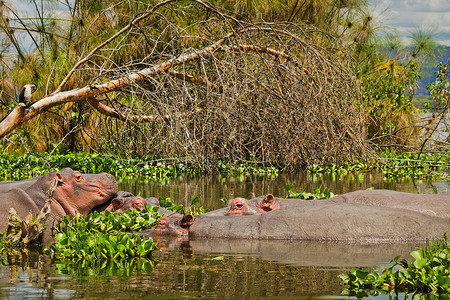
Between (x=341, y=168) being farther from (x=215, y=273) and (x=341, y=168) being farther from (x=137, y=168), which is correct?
(x=215, y=273)

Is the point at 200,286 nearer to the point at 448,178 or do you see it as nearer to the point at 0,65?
the point at 448,178

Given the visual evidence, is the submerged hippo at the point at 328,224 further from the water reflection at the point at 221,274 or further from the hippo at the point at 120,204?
the hippo at the point at 120,204

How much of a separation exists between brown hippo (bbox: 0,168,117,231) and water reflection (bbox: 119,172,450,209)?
2334mm

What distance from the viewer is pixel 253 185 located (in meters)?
12.5

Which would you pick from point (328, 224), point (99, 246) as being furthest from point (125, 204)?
point (328, 224)

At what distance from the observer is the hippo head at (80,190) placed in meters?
7.25

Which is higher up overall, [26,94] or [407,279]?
[26,94]

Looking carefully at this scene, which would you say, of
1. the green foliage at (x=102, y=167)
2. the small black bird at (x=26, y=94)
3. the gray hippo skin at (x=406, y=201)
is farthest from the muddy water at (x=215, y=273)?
the green foliage at (x=102, y=167)

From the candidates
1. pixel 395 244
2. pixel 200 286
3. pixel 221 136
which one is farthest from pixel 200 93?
pixel 200 286

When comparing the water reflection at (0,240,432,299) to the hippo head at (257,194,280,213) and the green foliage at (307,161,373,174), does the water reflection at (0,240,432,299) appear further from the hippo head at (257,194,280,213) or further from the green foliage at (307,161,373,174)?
the green foliage at (307,161,373,174)

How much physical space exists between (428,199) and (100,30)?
44.5 ft

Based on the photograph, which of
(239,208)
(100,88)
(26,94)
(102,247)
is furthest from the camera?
(100,88)

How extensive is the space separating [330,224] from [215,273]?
196cm

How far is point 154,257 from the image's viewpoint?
5711 millimetres
